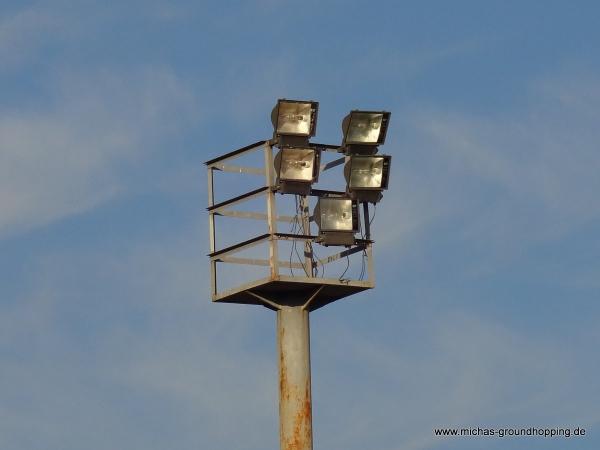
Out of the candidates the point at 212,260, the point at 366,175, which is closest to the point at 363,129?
the point at 366,175

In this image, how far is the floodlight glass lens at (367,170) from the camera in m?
59.0

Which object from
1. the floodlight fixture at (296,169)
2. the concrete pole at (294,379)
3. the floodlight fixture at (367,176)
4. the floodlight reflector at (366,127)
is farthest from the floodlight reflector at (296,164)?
the concrete pole at (294,379)

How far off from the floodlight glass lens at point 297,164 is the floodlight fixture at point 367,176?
1.10 m

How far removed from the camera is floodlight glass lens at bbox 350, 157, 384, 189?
2324 inches

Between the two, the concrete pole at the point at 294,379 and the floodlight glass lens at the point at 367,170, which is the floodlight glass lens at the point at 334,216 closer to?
the floodlight glass lens at the point at 367,170

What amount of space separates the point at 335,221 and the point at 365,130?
256cm

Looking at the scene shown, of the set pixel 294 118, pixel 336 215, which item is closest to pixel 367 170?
pixel 336 215

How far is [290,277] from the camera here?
188ft

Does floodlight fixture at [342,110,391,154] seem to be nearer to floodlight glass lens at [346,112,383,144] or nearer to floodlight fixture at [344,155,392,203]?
floodlight glass lens at [346,112,383,144]

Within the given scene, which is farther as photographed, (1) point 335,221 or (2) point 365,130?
(2) point 365,130

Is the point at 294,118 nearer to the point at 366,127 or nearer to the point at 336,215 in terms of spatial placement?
the point at 366,127

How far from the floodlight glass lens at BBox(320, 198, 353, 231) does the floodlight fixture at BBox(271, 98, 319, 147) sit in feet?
5.13

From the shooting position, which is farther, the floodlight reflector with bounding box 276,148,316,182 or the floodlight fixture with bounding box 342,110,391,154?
the floodlight fixture with bounding box 342,110,391,154

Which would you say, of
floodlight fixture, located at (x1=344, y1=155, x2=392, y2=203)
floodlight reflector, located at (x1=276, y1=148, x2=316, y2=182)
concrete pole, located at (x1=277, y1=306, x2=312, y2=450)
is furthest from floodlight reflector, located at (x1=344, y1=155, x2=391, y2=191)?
concrete pole, located at (x1=277, y1=306, x2=312, y2=450)
